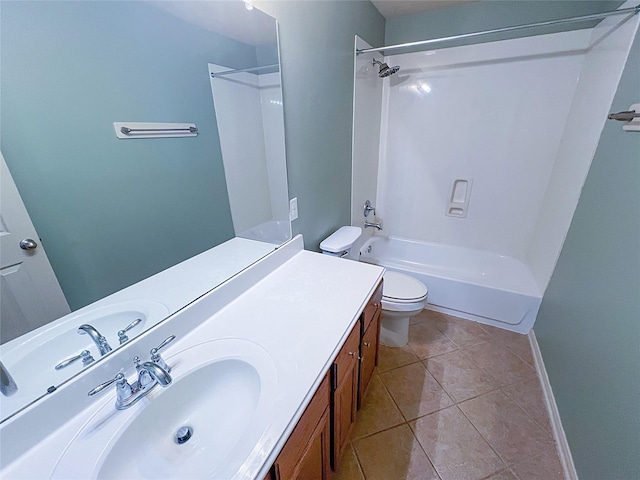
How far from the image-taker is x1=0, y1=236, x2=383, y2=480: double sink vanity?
0.60m

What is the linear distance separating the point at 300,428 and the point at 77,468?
0.48 meters

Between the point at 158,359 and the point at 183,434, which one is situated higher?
the point at 158,359

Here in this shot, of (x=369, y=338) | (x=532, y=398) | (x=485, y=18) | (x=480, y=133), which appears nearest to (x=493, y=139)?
(x=480, y=133)

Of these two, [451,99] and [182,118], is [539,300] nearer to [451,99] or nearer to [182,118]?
[451,99]

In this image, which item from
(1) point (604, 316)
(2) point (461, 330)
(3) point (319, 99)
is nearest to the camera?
(1) point (604, 316)

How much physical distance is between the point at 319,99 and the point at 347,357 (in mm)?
1389

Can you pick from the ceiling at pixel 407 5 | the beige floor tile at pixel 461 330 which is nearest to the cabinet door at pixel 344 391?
the beige floor tile at pixel 461 330

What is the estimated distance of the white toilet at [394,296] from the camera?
177 centimetres

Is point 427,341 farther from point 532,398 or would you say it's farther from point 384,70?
point 384,70

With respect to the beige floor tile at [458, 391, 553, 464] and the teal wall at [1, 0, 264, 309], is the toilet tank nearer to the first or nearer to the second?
the teal wall at [1, 0, 264, 309]

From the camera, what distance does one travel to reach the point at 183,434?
0.74m

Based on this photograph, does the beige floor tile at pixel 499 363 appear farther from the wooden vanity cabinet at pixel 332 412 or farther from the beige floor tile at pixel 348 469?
the beige floor tile at pixel 348 469

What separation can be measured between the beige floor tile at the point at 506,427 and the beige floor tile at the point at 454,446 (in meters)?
0.05

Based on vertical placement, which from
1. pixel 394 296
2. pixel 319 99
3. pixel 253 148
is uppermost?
pixel 319 99
